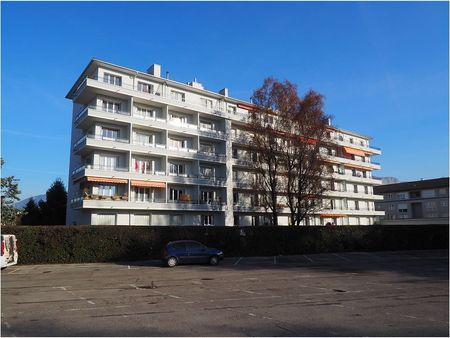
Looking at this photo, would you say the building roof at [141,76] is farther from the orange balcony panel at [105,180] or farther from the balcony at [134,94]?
the orange balcony panel at [105,180]

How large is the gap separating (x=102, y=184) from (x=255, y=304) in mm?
33677

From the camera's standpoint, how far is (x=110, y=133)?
43812mm

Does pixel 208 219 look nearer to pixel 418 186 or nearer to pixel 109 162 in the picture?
pixel 109 162

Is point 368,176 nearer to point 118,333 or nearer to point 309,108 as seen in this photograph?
point 309,108

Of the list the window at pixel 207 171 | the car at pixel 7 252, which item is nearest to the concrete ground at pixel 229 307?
the car at pixel 7 252

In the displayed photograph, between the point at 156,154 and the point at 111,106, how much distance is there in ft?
23.2

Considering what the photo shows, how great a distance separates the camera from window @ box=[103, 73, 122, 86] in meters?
44.1

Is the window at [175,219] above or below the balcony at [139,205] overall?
below

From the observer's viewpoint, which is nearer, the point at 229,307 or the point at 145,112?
the point at 229,307

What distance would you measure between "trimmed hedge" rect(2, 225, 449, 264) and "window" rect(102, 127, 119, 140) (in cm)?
1634

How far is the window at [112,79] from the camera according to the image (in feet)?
145

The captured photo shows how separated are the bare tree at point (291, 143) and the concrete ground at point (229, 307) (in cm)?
2545

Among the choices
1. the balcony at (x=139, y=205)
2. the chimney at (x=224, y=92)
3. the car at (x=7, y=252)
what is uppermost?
the chimney at (x=224, y=92)

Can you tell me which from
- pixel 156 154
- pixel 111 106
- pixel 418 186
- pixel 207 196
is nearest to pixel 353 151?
pixel 418 186
